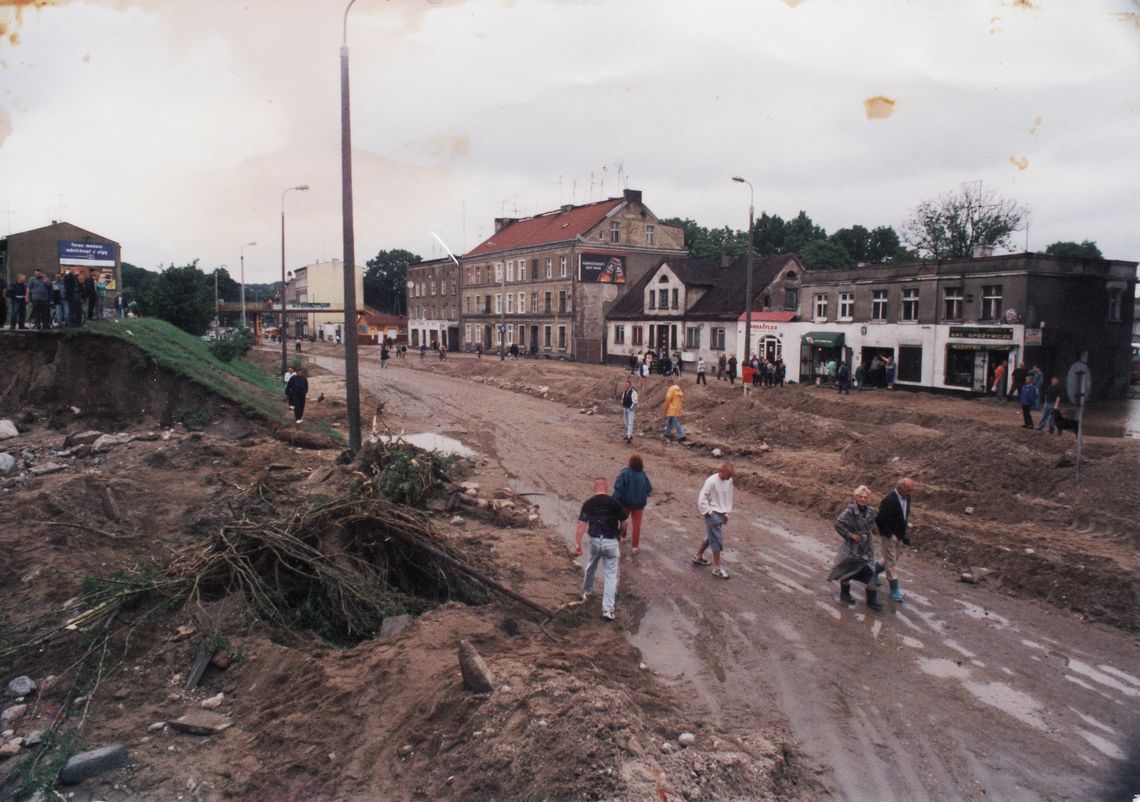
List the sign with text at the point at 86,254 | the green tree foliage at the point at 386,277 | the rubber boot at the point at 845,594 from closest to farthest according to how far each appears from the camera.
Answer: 1. the rubber boot at the point at 845,594
2. the sign with text at the point at 86,254
3. the green tree foliage at the point at 386,277

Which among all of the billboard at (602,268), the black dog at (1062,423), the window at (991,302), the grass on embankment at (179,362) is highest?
the billboard at (602,268)

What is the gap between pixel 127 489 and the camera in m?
12.0

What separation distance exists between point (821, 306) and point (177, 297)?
33.3 meters

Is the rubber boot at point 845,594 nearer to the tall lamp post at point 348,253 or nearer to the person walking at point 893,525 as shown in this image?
the person walking at point 893,525

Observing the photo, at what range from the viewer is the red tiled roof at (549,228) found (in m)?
58.3

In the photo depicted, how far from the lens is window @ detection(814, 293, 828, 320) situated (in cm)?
3775

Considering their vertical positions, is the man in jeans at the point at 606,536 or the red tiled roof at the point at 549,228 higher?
the red tiled roof at the point at 549,228

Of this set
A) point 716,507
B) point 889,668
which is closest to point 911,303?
point 716,507

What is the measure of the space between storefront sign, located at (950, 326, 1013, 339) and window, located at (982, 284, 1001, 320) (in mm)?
531

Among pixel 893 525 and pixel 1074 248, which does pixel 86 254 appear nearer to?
pixel 893 525

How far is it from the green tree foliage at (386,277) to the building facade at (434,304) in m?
31.5

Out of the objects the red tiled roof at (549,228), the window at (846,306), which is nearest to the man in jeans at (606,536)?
the window at (846,306)

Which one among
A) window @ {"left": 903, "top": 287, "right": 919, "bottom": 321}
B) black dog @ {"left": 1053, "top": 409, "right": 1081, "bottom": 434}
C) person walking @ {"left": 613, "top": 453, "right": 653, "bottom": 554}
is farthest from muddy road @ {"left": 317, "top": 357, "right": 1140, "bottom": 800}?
window @ {"left": 903, "top": 287, "right": 919, "bottom": 321}

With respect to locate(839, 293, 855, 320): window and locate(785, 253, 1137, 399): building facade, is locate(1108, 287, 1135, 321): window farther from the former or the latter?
locate(839, 293, 855, 320): window
